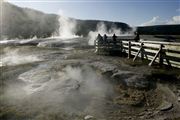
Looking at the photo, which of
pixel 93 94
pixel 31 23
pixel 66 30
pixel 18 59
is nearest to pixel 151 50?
pixel 93 94

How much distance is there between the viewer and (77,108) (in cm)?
864

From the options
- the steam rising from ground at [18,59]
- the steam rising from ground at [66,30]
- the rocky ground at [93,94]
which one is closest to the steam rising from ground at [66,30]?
the steam rising from ground at [66,30]

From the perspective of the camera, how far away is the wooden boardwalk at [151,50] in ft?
44.5

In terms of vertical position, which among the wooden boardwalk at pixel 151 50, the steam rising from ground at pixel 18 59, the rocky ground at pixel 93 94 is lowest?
the rocky ground at pixel 93 94

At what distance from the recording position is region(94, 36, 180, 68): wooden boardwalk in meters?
13.6

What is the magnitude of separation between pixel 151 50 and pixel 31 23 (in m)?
99.8

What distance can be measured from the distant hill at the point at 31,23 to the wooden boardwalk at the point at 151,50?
6378 cm

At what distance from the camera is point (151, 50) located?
15.4m

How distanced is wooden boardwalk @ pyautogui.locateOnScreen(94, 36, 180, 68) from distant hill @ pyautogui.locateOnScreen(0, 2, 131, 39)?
6378cm

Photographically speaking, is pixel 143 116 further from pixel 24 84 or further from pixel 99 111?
pixel 24 84

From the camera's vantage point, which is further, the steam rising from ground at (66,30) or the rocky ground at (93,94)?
the steam rising from ground at (66,30)

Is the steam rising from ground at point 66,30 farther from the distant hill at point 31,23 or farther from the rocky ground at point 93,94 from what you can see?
the rocky ground at point 93,94

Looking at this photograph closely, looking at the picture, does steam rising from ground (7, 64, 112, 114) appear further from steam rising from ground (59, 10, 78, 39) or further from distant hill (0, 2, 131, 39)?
distant hill (0, 2, 131, 39)

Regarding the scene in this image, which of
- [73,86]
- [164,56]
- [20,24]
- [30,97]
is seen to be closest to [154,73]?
[164,56]
